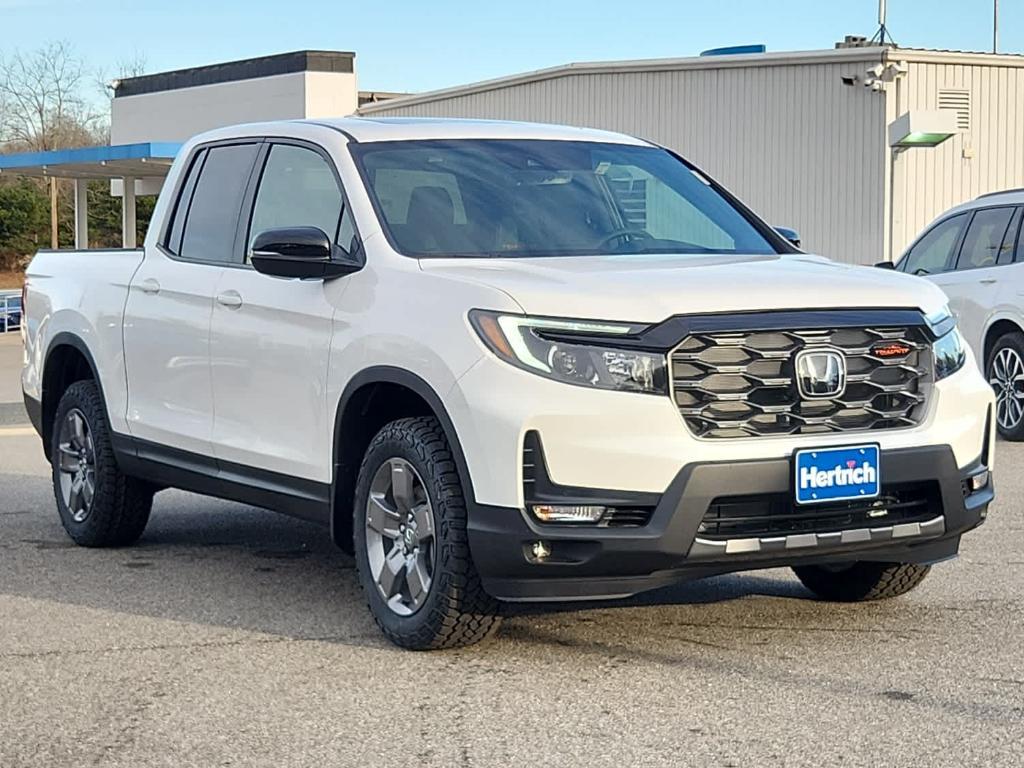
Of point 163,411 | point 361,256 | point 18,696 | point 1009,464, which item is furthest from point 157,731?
point 1009,464

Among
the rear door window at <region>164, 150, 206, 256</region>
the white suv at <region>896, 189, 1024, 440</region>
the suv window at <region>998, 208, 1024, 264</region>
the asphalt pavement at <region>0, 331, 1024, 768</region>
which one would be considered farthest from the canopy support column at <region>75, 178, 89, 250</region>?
the asphalt pavement at <region>0, 331, 1024, 768</region>

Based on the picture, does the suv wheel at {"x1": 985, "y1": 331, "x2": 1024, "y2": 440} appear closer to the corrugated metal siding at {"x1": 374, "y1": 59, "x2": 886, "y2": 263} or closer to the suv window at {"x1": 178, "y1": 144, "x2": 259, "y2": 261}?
the suv window at {"x1": 178, "y1": 144, "x2": 259, "y2": 261}

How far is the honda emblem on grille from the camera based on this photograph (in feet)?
18.3

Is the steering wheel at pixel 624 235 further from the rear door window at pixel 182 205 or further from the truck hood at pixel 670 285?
the rear door window at pixel 182 205

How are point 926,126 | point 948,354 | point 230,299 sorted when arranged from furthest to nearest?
point 926,126 → point 230,299 → point 948,354

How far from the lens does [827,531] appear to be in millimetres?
5637

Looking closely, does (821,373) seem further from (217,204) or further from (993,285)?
(993,285)

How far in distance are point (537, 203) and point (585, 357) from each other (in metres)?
1.47

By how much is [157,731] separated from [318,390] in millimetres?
1743

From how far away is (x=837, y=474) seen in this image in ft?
18.3

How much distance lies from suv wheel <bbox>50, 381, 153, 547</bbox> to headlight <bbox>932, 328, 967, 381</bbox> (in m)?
3.95

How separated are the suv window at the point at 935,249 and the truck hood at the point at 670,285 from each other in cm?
756

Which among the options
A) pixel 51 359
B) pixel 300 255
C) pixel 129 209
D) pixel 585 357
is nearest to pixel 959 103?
pixel 129 209

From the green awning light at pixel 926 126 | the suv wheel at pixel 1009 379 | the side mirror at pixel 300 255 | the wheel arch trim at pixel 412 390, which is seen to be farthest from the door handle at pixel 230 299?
the green awning light at pixel 926 126
